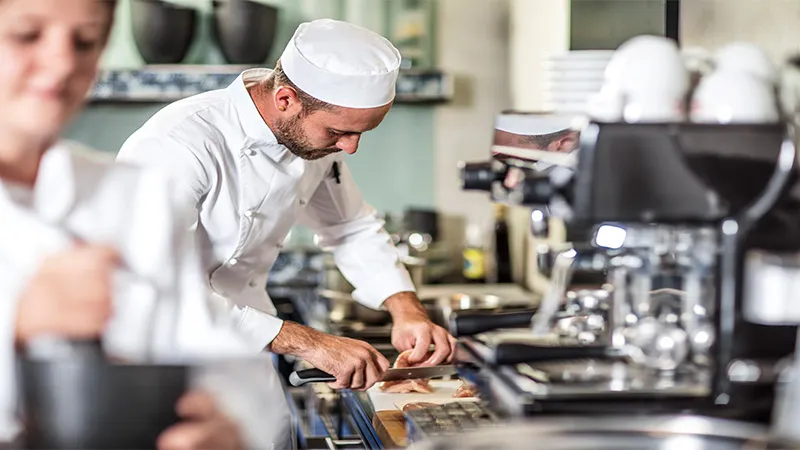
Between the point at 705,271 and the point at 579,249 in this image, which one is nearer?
the point at 705,271

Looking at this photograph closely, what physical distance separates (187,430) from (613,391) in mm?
505

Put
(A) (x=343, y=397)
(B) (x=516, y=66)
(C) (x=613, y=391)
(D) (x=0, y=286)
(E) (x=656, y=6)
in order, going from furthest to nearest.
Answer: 1. (B) (x=516, y=66)
2. (E) (x=656, y=6)
3. (A) (x=343, y=397)
4. (C) (x=613, y=391)
5. (D) (x=0, y=286)

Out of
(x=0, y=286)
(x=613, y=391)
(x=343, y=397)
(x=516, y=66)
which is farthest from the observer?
(x=516, y=66)

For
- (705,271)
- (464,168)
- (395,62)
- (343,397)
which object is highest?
(395,62)

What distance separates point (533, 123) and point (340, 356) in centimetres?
55

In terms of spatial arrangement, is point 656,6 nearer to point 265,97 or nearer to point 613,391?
point 265,97

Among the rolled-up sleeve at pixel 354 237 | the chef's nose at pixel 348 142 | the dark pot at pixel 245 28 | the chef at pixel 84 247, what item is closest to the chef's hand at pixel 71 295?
the chef at pixel 84 247

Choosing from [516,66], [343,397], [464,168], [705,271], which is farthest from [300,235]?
[705,271]

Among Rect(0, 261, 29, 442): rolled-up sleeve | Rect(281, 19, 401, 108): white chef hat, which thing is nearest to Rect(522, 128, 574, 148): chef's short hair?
Rect(281, 19, 401, 108): white chef hat

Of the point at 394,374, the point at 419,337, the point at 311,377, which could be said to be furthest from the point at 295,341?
the point at 419,337

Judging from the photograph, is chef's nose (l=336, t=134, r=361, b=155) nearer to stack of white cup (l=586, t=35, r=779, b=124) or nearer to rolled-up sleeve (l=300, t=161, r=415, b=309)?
rolled-up sleeve (l=300, t=161, r=415, b=309)

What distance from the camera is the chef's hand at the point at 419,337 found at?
2.23m

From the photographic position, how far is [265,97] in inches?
88.2

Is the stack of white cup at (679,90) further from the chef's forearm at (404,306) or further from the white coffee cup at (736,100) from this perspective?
the chef's forearm at (404,306)
